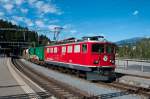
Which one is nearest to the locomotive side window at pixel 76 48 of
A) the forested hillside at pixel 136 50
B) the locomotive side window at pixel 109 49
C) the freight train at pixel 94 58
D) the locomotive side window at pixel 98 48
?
the freight train at pixel 94 58

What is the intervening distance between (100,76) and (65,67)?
7.76m

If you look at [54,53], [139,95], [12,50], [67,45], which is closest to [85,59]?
[67,45]

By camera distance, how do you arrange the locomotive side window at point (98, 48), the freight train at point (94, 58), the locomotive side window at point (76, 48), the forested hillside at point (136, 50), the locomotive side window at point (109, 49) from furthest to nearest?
the forested hillside at point (136, 50)
the locomotive side window at point (76, 48)
the locomotive side window at point (109, 49)
the locomotive side window at point (98, 48)
the freight train at point (94, 58)

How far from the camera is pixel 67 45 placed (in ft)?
90.0

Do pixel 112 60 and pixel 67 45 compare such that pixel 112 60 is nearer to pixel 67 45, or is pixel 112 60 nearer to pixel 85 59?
pixel 85 59

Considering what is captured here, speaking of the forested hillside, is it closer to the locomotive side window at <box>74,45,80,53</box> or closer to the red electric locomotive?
the locomotive side window at <box>74,45,80,53</box>

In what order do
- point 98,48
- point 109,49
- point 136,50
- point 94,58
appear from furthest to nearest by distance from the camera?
point 136,50, point 109,49, point 98,48, point 94,58

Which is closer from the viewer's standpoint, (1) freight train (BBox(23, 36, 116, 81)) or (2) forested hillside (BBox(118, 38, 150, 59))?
(1) freight train (BBox(23, 36, 116, 81))

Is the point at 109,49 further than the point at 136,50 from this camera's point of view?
No

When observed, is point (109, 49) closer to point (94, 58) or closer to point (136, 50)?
point (94, 58)

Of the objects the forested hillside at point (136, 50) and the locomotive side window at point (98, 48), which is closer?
the locomotive side window at point (98, 48)

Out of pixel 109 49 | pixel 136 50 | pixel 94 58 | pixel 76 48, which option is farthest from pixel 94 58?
pixel 136 50

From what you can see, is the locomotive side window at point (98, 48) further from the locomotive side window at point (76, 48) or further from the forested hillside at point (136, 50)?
the forested hillside at point (136, 50)

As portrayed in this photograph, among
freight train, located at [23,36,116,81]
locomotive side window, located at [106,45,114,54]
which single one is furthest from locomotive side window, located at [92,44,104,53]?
locomotive side window, located at [106,45,114,54]
